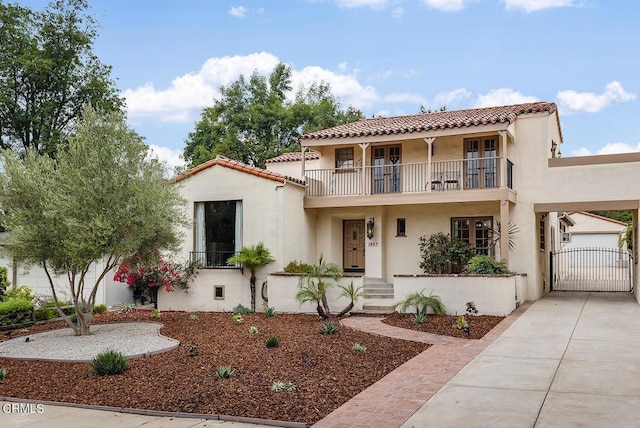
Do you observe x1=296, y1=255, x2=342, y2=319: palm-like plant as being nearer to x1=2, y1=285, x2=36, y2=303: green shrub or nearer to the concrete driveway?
the concrete driveway

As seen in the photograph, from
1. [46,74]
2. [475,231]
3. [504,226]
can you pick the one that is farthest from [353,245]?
[46,74]

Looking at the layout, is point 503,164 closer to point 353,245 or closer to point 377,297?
point 377,297

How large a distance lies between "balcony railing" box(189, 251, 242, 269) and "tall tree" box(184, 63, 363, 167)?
58.2 ft

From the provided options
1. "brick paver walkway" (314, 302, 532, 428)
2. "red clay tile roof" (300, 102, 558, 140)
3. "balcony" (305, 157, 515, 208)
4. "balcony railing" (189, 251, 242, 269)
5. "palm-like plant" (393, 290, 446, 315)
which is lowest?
"brick paver walkway" (314, 302, 532, 428)

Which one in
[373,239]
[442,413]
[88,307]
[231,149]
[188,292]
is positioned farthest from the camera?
[231,149]

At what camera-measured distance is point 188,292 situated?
1781 cm

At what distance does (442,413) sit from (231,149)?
30.9 meters

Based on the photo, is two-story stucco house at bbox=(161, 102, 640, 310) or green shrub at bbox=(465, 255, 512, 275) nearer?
green shrub at bbox=(465, 255, 512, 275)

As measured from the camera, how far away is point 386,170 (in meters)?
19.8

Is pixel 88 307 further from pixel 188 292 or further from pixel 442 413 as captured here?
pixel 442 413

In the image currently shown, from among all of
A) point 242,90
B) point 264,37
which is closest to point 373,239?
point 264,37

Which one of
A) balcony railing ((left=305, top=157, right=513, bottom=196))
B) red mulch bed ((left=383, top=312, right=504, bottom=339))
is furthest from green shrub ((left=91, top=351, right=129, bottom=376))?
balcony railing ((left=305, top=157, right=513, bottom=196))

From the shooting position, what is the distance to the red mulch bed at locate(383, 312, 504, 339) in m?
12.5

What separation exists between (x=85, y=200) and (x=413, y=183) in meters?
11.1
